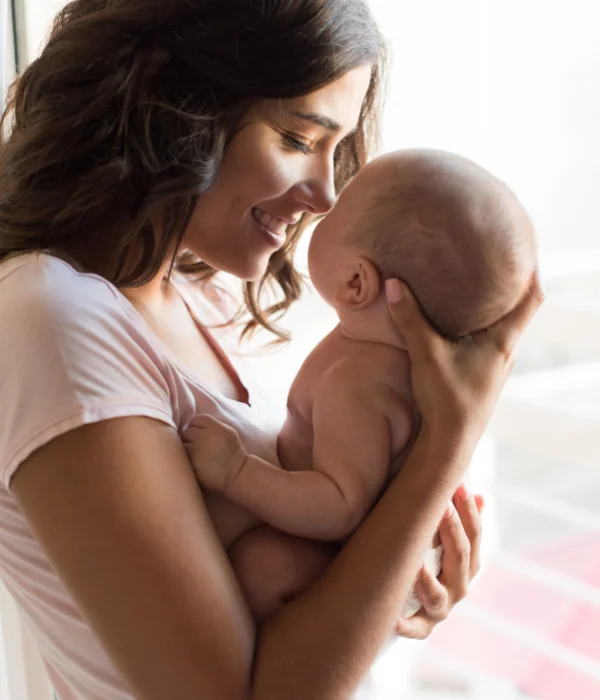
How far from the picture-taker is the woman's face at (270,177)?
39.0 inches

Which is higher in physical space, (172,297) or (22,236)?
(22,236)

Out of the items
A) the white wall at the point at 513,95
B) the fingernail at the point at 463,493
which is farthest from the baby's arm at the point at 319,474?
the white wall at the point at 513,95

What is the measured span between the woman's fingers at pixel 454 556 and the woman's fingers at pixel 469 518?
0.9 inches

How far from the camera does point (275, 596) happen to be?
2.84ft

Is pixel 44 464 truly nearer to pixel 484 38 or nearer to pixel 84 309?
pixel 84 309

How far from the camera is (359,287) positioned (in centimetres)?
95

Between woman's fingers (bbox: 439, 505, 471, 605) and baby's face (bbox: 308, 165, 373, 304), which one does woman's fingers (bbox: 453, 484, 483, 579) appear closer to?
woman's fingers (bbox: 439, 505, 471, 605)

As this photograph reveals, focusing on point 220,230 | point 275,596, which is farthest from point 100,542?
point 220,230

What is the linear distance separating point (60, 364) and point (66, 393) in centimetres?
3

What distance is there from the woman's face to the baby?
0.11 meters

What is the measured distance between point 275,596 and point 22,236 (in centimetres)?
51

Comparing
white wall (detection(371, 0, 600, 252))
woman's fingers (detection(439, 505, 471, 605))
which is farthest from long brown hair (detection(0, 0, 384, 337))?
white wall (detection(371, 0, 600, 252))

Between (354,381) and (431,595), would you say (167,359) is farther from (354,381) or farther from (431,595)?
(431,595)

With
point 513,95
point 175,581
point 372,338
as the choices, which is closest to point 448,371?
point 372,338
